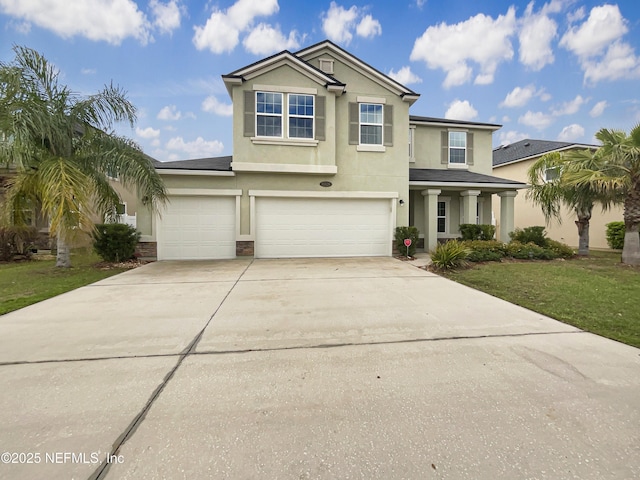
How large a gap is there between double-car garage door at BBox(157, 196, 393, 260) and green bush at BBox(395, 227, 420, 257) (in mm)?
404

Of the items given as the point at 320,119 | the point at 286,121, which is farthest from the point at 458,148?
the point at 286,121

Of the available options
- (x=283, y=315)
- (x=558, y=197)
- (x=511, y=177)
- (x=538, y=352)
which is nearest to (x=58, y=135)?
(x=283, y=315)

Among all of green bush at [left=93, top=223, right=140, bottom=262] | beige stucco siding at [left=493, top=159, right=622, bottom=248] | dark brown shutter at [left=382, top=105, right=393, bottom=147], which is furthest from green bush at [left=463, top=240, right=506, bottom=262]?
green bush at [left=93, top=223, right=140, bottom=262]

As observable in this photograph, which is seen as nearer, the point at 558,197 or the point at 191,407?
the point at 191,407

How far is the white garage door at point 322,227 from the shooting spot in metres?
11.2

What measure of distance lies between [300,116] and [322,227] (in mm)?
4203

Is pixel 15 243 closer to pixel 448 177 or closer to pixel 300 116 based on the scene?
pixel 300 116

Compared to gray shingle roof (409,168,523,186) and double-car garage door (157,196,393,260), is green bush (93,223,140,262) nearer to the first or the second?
double-car garage door (157,196,393,260)

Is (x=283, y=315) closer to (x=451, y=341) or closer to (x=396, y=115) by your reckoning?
(x=451, y=341)

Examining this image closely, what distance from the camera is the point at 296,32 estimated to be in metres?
16.2

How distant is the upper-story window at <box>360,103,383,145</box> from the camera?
38.3 feet

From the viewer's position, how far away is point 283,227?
11.3 m

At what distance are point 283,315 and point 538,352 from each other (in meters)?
3.30

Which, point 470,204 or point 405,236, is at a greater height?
point 470,204
